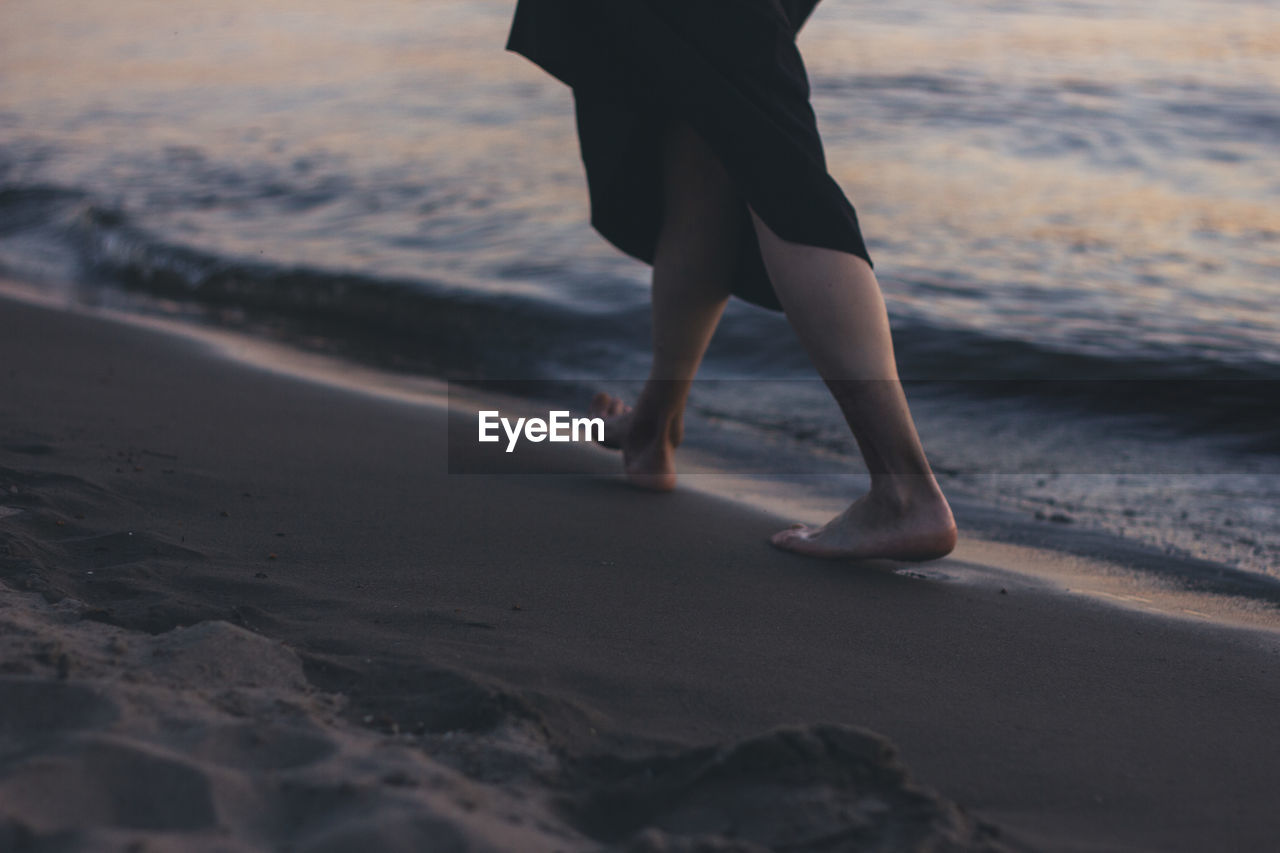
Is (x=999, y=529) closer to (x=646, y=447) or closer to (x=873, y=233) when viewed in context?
(x=646, y=447)

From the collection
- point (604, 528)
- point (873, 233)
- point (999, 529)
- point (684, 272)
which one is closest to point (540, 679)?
point (604, 528)

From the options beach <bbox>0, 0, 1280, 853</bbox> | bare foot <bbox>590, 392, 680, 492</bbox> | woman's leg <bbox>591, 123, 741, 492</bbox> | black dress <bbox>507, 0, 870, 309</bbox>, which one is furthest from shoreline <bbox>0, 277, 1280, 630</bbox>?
black dress <bbox>507, 0, 870, 309</bbox>

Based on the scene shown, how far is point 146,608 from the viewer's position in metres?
1.33

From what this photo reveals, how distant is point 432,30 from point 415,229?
23.5ft

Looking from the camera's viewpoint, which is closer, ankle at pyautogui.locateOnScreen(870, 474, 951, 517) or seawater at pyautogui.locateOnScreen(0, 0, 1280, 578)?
ankle at pyautogui.locateOnScreen(870, 474, 951, 517)

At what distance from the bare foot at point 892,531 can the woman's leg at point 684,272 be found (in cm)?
45

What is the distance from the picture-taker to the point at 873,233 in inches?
197

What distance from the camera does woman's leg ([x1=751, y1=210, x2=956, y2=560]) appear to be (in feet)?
5.80

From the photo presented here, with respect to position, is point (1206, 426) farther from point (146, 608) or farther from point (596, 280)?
point (146, 608)

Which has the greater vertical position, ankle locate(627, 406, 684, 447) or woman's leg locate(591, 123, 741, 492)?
woman's leg locate(591, 123, 741, 492)

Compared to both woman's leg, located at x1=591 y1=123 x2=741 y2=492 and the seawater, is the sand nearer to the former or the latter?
woman's leg, located at x1=591 y1=123 x2=741 y2=492

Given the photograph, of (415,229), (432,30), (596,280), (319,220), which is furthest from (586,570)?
(432,30)

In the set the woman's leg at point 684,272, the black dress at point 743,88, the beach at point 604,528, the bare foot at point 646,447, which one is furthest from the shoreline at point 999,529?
the black dress at point 743,88

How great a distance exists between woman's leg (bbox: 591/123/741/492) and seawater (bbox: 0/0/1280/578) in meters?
0.69
